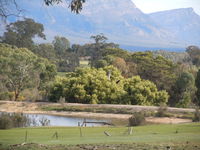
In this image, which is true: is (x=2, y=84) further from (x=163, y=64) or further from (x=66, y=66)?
(x=66, y=66)

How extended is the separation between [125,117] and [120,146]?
2659cm

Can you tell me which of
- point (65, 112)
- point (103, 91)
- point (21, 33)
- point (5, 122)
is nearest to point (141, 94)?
point (103, 91)

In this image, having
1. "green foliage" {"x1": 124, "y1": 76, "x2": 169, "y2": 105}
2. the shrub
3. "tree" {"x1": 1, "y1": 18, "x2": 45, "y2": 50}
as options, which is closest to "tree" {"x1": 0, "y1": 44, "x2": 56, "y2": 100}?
"green foliage" {"x1": 124, "y1": 76, "x2": 169, "y2": 105}

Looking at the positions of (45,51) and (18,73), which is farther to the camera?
(45,51)

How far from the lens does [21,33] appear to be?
3519 inches

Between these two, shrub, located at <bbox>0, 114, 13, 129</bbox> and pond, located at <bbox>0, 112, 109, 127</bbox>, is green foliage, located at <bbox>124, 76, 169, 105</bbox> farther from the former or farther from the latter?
shrub, located at <bbox>0, 114, 13, 129</bbox>

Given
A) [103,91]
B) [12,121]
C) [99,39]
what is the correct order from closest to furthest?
[12,121] < [103,91] < [99,39]

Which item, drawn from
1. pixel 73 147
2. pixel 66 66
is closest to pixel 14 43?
pixel 66 66

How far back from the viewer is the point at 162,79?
61.3m

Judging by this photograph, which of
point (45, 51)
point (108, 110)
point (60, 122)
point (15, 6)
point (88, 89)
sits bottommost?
point (60, 122)

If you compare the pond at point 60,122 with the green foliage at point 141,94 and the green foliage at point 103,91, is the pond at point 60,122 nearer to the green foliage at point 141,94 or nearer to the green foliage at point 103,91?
the green foliage at point 103,91

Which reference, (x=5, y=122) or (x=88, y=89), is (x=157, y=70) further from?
(x=5, y=122)

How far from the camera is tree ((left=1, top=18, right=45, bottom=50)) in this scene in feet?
281

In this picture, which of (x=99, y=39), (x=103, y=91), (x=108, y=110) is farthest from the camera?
(x=99, y=39)
